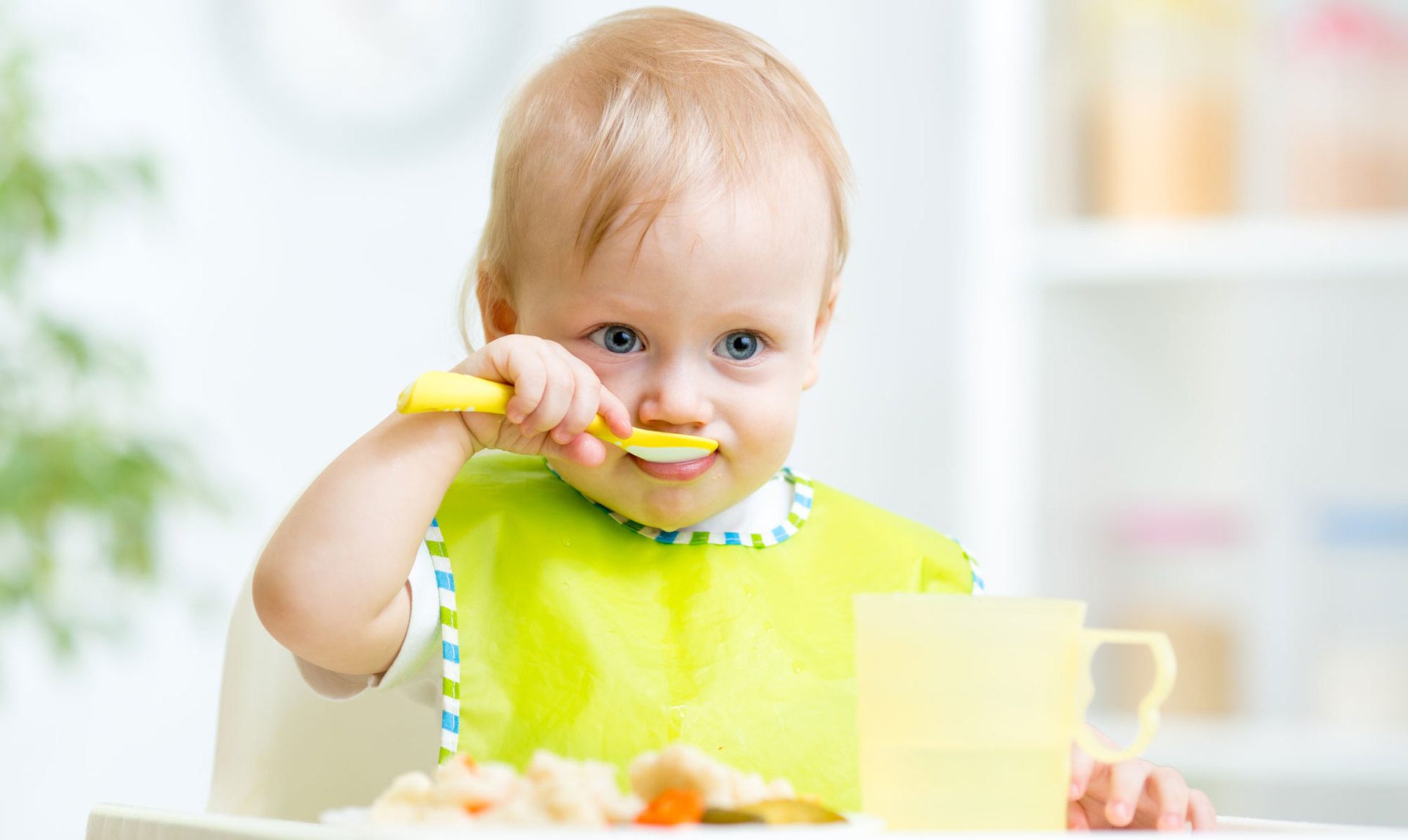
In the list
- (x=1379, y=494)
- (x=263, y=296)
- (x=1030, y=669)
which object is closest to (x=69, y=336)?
(x=263, y=296)

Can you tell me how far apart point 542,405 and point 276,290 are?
187 centimetres

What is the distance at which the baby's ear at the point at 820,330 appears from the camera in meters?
0.94

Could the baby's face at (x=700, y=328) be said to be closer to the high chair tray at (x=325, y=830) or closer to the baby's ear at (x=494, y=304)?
the baby's ear at (x=494, y=304)

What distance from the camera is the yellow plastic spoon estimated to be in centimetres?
64

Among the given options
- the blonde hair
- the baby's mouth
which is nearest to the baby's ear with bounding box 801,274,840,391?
the blonde hair

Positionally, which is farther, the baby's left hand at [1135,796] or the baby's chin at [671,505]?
the baby's chin at [671,505]

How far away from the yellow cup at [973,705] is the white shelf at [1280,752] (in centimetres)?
157

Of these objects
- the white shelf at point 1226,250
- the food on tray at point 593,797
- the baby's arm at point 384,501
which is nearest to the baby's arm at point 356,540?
the baby's arm at point 384,501

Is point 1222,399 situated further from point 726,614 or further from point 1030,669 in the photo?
point 1030,669

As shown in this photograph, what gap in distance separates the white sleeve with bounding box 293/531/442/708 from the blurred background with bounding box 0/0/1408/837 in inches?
50.9

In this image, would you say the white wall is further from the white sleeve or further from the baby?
the white sleeve

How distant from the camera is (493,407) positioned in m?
0.70

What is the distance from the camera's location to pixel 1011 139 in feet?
6.65

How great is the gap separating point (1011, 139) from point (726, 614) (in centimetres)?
136
